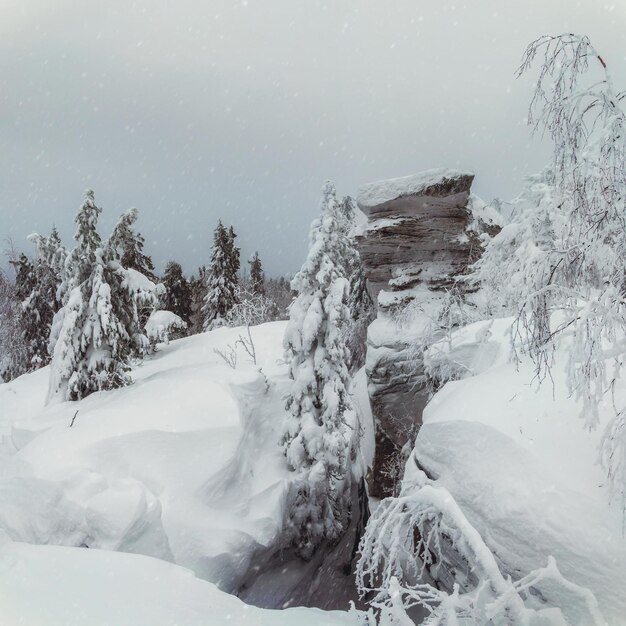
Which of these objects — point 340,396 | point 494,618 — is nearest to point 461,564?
point 494,618

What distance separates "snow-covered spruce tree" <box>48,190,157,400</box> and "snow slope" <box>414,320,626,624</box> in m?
11.3

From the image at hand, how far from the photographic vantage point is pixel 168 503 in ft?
30.7

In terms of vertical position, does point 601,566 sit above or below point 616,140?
below

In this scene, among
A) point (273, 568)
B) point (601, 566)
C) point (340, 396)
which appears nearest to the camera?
point (601, 566)

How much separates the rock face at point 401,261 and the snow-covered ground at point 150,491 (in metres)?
6.62

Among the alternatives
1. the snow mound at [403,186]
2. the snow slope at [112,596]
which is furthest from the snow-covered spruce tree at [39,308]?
the snow slope at [112,596]

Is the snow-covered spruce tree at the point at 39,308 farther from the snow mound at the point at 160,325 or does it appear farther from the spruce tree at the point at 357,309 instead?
the spruce tree at the point at 357,309

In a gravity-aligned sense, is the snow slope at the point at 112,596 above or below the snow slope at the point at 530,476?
below

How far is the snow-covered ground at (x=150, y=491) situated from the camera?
217 inches

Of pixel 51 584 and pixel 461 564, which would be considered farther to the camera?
pixel 461 564

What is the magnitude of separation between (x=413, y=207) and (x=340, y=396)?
1093 centimetres

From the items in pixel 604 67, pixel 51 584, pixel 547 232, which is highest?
pixel 604 67

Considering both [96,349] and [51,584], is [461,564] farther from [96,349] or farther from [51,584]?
[96,349]

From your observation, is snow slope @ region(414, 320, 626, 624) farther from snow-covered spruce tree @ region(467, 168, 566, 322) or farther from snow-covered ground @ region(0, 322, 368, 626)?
snow-covered spruce tree @ region(467, 168, 566, 322)
